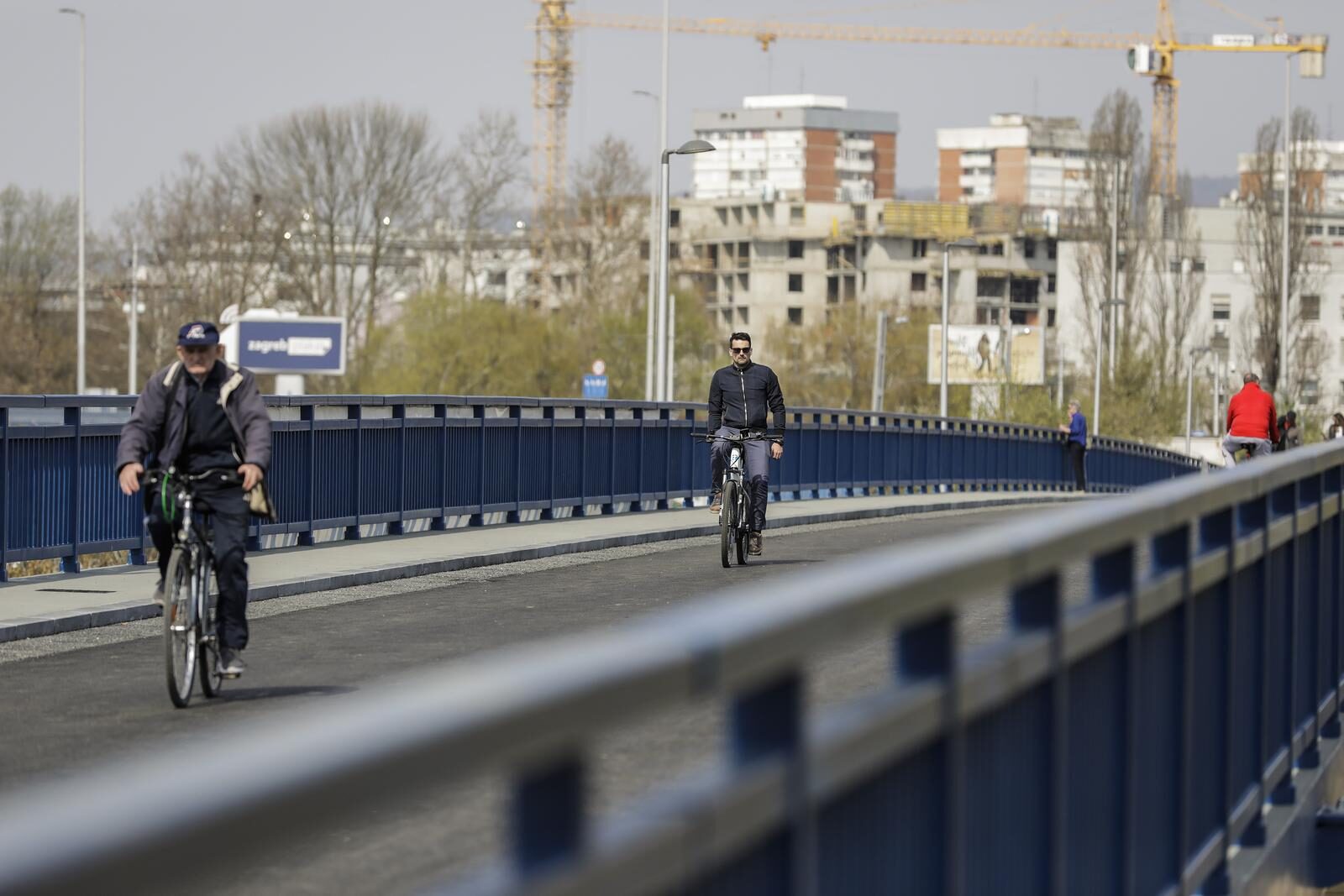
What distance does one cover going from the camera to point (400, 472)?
21.9 meters

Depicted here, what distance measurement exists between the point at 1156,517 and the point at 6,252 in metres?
85.8

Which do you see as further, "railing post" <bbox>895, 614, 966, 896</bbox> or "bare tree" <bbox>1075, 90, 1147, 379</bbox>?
"bare tree" <bbox>1075, 90, 1147, 379</bbox>

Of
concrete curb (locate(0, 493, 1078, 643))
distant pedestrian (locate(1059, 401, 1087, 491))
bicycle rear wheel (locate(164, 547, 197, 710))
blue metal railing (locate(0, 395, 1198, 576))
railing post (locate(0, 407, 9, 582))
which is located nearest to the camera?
bicycle rear wheel (locate(164, 547, 197, 710))

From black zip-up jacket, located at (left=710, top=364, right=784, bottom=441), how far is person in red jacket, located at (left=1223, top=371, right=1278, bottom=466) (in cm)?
1093

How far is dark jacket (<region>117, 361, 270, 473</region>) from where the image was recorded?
Answer: 1041cm

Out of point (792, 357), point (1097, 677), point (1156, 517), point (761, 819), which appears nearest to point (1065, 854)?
point (1097, 677)

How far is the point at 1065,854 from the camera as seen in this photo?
4.41m

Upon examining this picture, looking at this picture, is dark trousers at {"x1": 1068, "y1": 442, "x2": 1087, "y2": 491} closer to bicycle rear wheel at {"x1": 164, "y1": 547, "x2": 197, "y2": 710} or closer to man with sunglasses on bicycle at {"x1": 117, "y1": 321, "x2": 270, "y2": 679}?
man with sunglasses on bicycle at {"x1": 117, "y1": 321, "x2": 270, "y2": 679}

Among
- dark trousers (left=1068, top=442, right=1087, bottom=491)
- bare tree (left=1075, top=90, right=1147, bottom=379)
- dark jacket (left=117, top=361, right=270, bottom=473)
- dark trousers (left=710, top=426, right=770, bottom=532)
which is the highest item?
bare tree (left=1075, top=90, right=1147, bottom=379)

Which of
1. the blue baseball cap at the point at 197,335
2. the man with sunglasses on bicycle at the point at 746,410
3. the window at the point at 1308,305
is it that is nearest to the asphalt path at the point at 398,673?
the man with sunglasses on bicycle at the point at 746,410

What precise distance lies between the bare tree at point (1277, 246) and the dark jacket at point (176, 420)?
79.7 m

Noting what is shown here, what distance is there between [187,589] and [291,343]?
52789mm

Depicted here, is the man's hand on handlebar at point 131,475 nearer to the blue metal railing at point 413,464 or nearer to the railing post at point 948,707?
the blue metal railing at point 413,464

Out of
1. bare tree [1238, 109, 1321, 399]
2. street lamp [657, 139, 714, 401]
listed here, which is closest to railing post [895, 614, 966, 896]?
street lamp [657, 139, 714, 401]
